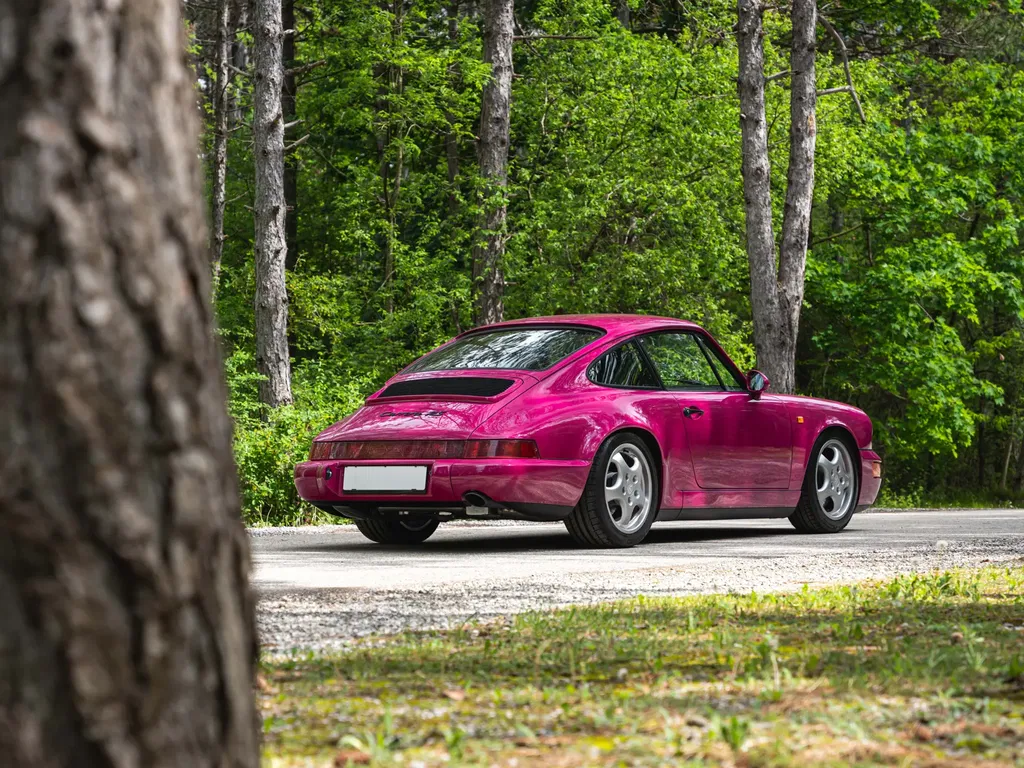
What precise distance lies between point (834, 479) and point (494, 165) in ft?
40.4

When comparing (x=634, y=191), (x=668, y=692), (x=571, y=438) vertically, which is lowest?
(x=668, y=692)

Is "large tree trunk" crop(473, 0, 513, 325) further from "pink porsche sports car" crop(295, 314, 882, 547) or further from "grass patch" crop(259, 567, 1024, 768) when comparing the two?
"grass patch" crop(259, 567, 1024, 768)

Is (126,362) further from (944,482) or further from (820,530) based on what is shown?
(944,482)

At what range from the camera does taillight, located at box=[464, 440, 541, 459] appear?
884 cm

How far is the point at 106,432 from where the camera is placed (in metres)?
2.07

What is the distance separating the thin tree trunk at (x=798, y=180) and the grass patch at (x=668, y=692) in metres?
15.6

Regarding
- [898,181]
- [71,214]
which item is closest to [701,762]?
[71,214]

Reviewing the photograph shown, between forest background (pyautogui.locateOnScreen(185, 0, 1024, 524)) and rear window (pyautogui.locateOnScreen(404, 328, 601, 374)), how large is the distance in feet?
14.7

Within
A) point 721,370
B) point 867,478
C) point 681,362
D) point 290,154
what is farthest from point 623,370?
point 290,154

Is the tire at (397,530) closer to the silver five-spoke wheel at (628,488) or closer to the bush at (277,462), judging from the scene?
the silver five-spoke wheel at (628,488)

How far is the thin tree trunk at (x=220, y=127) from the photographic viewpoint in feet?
99.1

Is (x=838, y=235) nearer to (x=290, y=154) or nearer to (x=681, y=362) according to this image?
(x=290, y=154)

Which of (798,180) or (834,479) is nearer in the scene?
(834,479)

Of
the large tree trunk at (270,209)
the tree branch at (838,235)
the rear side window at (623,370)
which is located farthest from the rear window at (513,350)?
the tree branch at (838,235)
